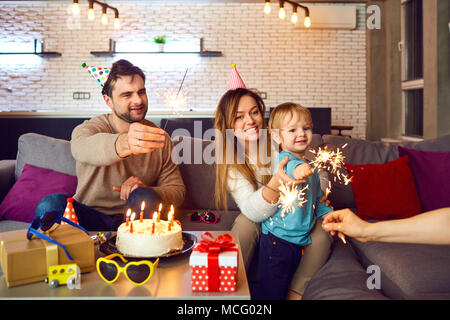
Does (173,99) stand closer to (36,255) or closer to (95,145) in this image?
(95,145)

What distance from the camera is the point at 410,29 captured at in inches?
204

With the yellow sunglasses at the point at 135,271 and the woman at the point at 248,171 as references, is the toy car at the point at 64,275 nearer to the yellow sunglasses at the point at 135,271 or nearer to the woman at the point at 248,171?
the yellow sunglasses at the point at 135,271

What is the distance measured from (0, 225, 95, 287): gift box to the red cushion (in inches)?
59.2

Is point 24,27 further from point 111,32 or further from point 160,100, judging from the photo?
point 160,100

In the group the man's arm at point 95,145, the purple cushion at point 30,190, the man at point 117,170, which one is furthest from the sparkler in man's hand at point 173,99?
the man's arm at point 95,145

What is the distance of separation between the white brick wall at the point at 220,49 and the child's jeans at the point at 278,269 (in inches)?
209

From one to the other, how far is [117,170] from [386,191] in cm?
141

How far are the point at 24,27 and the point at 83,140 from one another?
20.0ft

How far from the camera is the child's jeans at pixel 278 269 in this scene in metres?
1.61

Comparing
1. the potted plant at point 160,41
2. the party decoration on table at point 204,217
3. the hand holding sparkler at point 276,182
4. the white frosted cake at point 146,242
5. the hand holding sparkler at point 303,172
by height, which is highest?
the potted plant at point 160,41

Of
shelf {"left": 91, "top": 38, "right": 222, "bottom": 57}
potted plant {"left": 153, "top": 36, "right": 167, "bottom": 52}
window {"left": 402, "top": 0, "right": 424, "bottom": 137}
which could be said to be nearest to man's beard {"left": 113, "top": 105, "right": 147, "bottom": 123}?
window {"left": 402, "top": 0, "right": 424, "bottom": 137}

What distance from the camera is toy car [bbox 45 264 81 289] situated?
107 centimetres

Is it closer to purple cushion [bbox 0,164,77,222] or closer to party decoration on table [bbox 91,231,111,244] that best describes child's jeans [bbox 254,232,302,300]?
Result: party decoration on table [bbox 91,231,111,244]
